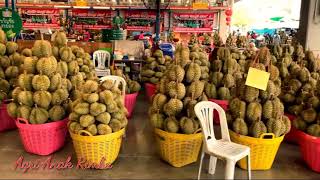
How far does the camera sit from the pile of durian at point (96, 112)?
276 centimetres

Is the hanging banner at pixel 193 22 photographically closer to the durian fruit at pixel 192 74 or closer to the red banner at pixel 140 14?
the red banner at pixel 140 14

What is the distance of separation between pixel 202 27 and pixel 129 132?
282 inches

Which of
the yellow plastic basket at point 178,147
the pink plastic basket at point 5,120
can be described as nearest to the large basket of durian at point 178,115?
the yellow plastic basket at point 178,147

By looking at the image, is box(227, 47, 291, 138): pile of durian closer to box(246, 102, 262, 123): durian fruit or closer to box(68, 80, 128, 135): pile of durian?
box(246, 102, 262, 123): durian fruit

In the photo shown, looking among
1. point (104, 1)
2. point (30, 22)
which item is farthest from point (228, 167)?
point (30, 22)

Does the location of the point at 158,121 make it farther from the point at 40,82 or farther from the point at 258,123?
the point at 40,82

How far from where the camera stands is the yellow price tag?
281 cm

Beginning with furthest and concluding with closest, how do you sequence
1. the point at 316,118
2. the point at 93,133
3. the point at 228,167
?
the point at 316,118 → the point at 93,133 → the point at 228,167

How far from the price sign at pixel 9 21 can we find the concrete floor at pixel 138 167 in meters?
2.00

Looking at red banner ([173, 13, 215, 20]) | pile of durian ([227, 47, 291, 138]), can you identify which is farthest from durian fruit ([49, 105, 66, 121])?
red banner ([173, 13, 215, 20])

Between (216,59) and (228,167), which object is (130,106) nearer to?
(216,59)

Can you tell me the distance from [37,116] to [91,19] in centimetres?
778

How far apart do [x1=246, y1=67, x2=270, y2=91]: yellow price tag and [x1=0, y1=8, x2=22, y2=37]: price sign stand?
3.74 m

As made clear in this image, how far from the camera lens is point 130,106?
4367mm
